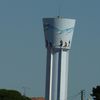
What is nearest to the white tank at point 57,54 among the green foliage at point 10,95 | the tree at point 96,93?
the tree at point 96,93

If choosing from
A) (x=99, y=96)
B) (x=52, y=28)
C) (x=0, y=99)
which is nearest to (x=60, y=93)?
(x=52, y=28)

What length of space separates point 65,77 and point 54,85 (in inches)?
78.8

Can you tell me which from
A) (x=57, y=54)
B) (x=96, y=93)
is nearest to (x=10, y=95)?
(x=96, y=93)

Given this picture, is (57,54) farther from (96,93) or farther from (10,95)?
(10,95)

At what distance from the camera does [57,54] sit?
368ft

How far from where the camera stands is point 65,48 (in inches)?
4407

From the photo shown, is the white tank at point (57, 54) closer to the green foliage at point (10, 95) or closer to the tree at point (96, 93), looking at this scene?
the tree at point (96, 93)

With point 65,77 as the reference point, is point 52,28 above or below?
above

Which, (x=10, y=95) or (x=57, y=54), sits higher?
(x=57, y=54)

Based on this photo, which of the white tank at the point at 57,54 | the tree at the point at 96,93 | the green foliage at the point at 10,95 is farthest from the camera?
the green foliage at the point at 10,95

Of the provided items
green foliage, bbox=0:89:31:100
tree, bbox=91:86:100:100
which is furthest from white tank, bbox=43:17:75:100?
green foliage, bbox=0:89:31:100

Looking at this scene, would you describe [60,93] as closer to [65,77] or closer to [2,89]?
[65,77]

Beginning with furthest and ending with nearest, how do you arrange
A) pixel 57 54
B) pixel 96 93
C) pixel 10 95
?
pixel 10 95 < pixel 96 93 < pixel 57 54

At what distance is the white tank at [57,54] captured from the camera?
11106cm
